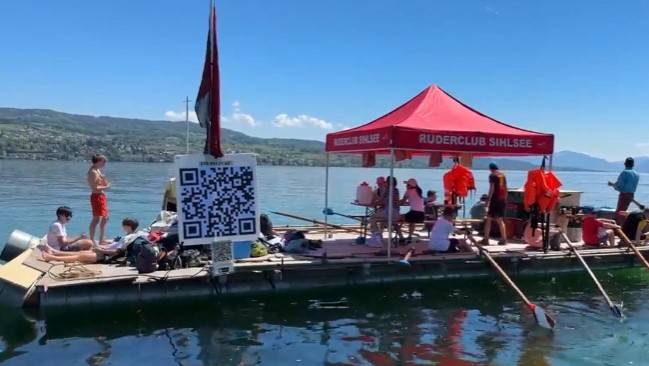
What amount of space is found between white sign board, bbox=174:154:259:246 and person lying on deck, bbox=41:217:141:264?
218 cm

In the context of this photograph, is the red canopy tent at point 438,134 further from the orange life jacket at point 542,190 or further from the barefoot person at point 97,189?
the barefoot person at point 97,189

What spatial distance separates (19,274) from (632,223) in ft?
42.7

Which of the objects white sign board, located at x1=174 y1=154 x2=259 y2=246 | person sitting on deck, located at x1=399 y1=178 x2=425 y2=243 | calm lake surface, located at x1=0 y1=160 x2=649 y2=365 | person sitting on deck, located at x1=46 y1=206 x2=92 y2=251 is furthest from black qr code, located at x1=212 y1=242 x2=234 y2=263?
person sitting on deck, located at x1=399 y1=178 x2=425 y2=243

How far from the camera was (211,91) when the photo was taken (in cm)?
840

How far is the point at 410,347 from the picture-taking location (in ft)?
27.5

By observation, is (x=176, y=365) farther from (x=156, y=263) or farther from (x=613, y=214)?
(x=613, y=214)

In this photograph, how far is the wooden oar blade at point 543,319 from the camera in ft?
30.5

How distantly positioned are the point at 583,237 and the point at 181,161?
9694mm

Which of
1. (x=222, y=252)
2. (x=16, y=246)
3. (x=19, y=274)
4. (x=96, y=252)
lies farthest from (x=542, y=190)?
(x=16, y=246)

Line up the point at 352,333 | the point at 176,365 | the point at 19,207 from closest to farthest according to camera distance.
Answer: the point at 176,365 < the point at 352,333 < the point at 19,207

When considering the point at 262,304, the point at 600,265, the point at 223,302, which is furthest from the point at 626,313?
the point at 223,302

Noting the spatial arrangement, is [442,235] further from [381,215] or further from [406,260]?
[406,260]

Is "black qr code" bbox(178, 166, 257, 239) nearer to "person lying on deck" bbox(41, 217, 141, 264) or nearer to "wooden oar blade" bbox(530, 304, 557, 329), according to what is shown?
"person lying on deck" bbox(41, 217, 141, 264)

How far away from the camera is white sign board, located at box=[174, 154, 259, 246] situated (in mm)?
8500
